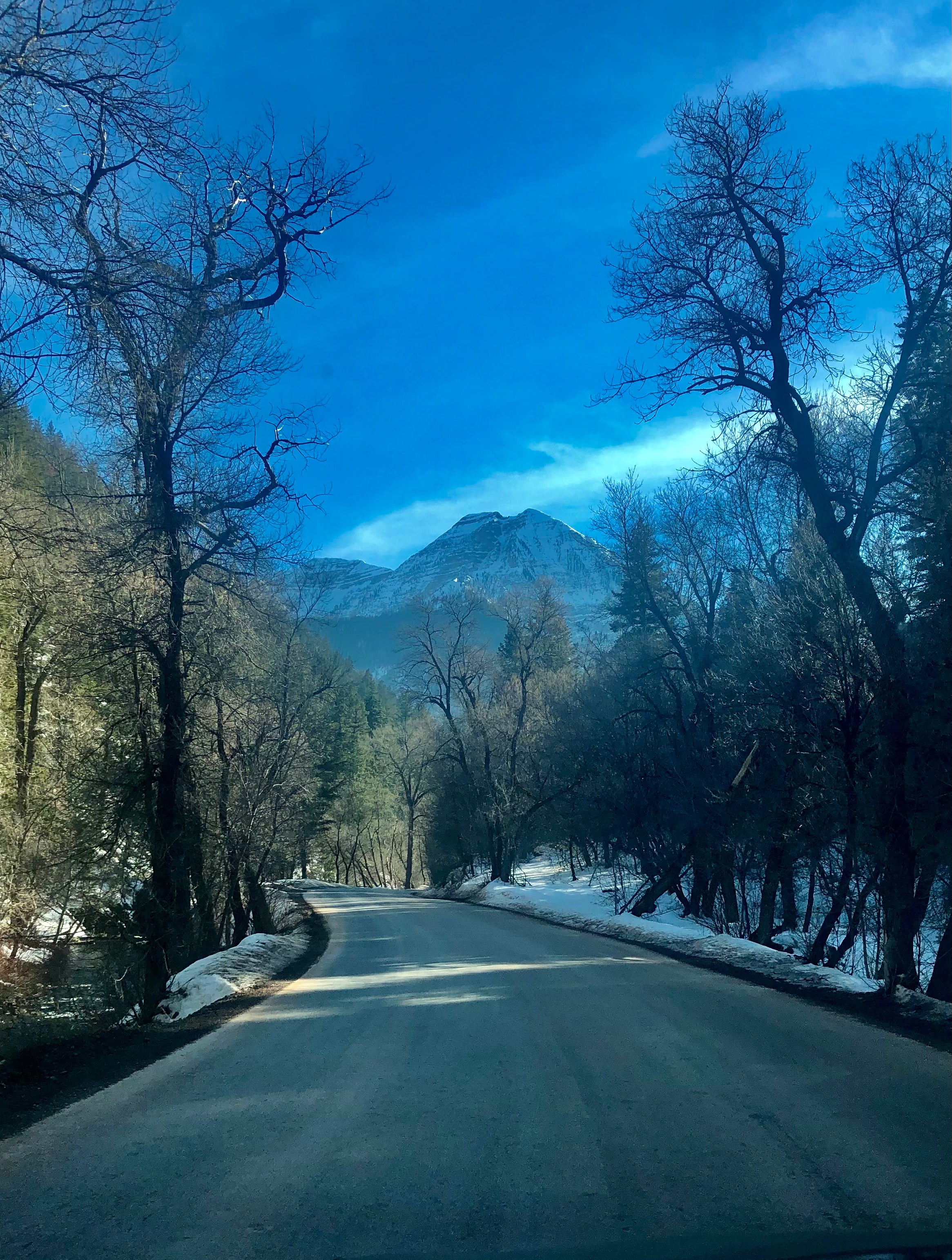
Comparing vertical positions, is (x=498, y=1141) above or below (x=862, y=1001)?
above

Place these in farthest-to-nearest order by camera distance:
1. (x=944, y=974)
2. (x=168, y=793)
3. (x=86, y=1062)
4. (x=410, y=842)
Answer: (x=410, y=842) → (x=168, y=793) → (x=944, y=974) → (x=86, y=1062)

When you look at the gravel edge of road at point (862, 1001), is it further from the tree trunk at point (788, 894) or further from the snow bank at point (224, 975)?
the snow bank at point (224, 975)

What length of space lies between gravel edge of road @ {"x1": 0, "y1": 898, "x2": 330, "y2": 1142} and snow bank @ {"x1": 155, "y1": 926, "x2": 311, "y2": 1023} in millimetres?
200

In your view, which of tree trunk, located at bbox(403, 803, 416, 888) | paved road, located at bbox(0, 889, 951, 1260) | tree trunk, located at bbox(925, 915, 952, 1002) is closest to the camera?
paved road, located at bbox(0, 889, 951, 1260)

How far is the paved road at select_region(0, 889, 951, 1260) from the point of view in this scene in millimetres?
3520

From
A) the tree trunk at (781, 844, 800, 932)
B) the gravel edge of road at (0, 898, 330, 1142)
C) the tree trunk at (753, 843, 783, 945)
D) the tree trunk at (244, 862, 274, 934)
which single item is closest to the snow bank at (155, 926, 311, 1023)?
→ the gravel edge of road at (0, 898, 330, 1142)

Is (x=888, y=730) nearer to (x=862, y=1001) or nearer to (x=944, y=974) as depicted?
(x=944, y=974)

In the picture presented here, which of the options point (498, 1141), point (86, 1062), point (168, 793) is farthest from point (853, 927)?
point (86, 1062)

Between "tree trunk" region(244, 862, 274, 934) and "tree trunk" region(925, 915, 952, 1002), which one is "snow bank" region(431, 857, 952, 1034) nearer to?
"tree trunk" region(925, 915, 952, 1002)

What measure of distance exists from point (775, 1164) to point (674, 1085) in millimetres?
1423

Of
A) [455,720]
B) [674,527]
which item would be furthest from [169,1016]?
[455,720]

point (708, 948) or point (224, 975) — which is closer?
point (224, 975)

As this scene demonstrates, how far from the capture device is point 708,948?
42.3ft

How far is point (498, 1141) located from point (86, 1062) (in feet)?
13.7
